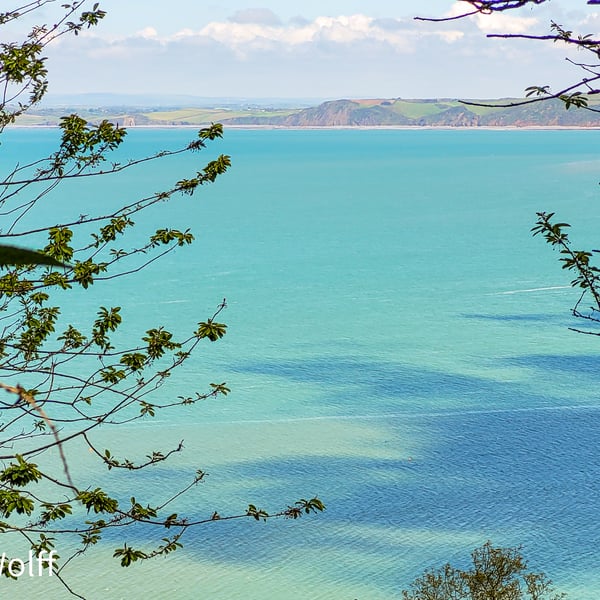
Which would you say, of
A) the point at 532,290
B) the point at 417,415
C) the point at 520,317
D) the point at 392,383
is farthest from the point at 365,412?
the point at 532,290

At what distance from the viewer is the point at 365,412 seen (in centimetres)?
2394

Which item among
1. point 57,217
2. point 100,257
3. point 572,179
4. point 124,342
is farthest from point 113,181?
point 124,342

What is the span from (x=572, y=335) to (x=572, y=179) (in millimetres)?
48896

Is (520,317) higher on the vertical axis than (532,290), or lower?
lower

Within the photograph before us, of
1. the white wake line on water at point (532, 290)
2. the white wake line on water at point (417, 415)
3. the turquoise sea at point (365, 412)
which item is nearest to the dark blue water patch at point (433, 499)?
the turquoise sea at point (365, 412)

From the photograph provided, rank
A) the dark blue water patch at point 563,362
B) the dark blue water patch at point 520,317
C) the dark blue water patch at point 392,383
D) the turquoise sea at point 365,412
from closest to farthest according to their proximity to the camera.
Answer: the turquoise sea at point 365,412
the dark blue water patch at point 392,383
the dark blue water patch at point 563,362
the dark blue water patch at point 520,317

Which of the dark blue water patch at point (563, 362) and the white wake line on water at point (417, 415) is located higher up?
the dark blue water patch at point (563, 362)

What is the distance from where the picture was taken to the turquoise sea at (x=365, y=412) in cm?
1612

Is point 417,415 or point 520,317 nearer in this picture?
point 417,415

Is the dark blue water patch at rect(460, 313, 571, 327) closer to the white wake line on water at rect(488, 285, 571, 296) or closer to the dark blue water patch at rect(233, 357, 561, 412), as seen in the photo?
the white wake line on water at rect(488, 285, 571, 296)

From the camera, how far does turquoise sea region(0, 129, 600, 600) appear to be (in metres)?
16.1

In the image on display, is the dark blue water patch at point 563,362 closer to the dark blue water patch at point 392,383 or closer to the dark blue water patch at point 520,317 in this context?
the dark blue water patch at point 392,383

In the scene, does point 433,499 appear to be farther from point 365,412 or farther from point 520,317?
point 520,317

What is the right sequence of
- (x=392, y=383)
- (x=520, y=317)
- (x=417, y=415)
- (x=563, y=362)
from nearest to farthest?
(x=417, y=415) < (x=392, y=383) < (x=563, y=362) < (x=520, y=317)
